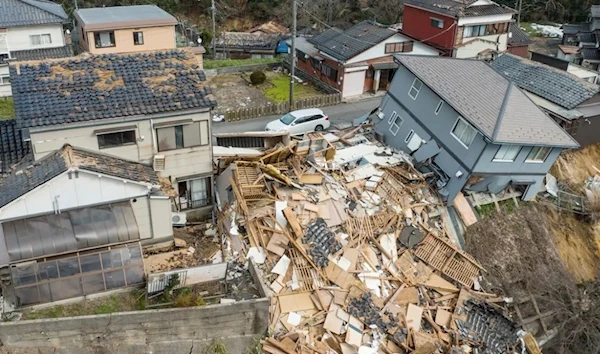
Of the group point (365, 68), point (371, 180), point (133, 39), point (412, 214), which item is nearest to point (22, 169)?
point (371, 180)

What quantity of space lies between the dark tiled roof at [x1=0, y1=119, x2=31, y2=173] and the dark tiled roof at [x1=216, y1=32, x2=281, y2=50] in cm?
3067

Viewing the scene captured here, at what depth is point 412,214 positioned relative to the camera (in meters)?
21.3

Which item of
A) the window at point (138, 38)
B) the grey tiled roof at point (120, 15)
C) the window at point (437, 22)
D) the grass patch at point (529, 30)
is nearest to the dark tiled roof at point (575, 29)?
the grass patch at point (529, 30)

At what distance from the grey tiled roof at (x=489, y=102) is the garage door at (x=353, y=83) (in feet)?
30.6

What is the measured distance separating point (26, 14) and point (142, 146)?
2204 cm

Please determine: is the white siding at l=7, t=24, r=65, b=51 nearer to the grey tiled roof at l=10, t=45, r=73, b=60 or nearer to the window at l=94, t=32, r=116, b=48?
the grey tiled roof at l=10, t=45, r=73, b=60

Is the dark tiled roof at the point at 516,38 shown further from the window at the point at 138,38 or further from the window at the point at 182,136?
the window at the point at 182,136

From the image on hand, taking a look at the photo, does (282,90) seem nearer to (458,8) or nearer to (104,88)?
(458,8)

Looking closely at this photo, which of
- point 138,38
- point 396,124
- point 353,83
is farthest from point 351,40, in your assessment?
point 138,38

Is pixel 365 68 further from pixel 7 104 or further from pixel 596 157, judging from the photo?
pixel 7 104

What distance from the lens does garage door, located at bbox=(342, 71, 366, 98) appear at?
35.1 m

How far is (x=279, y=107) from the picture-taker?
3219cm

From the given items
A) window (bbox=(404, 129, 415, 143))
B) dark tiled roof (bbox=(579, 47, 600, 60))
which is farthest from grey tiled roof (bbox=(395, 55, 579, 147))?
dark tiled roof (bbox=(579, 47, 600, 60))

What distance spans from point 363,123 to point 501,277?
11.7 metres
